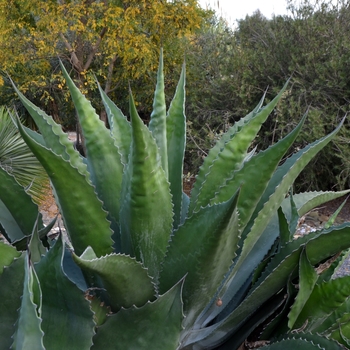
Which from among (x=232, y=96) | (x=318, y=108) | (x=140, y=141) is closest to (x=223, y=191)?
(x=140, y=141)

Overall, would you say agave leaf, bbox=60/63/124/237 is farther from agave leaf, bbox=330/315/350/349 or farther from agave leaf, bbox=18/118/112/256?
agave leaf, bbox=330/315/350/349

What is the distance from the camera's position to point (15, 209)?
89 cm

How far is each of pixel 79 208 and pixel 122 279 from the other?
0.47 ft

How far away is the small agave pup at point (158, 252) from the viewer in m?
0.62

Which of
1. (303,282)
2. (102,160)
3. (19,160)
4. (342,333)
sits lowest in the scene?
(342,333)

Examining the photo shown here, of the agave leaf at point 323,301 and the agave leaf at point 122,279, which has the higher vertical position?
the agave leaf at point 122,279

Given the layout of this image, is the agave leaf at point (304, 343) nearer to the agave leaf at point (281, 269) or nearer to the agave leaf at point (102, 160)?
the agave leaf at point (281, 269)

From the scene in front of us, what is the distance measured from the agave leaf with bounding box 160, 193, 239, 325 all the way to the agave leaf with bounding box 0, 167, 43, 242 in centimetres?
33

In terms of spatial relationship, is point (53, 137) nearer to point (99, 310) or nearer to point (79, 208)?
point (79, 208)

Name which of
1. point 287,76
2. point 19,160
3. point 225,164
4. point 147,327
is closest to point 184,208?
point 225,164

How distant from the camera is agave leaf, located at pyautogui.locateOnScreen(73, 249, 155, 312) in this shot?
2.02 ft

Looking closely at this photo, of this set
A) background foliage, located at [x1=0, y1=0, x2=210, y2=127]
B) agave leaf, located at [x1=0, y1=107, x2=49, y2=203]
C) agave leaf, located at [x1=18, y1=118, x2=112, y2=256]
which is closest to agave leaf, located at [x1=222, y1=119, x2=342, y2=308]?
agave leaf, located at [x1=18, y1=118, x2=112, y2=256]

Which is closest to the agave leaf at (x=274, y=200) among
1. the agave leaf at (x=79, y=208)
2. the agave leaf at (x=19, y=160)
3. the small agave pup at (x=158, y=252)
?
the small agave pup at (x=158, y=252)

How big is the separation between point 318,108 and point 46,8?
4.27 meters
